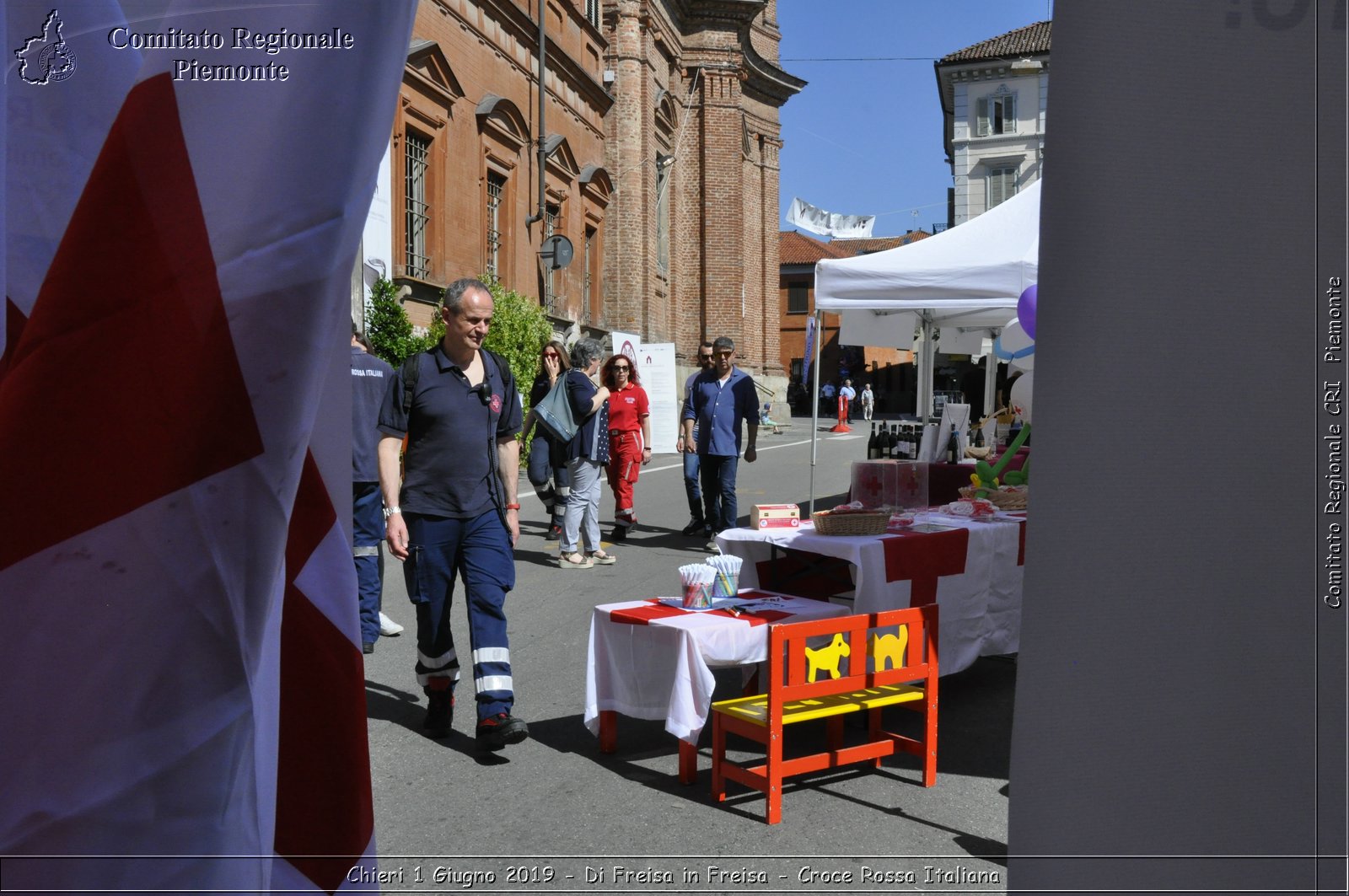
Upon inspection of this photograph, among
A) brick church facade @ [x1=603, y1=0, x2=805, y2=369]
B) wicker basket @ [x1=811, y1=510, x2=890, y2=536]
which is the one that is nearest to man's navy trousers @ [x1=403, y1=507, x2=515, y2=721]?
wicker basket @ [x1=811, y1=510, x2=890, y2=536]

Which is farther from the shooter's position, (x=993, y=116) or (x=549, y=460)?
(x=993, y=116)

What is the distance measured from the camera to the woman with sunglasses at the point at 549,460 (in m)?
11.5

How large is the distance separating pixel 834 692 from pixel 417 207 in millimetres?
17236

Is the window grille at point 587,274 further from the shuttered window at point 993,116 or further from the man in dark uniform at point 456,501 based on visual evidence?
the shuttered window at point 993,116

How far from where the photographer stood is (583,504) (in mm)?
11055

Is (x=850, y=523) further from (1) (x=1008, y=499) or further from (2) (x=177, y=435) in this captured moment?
(2) (x=177, y=435)

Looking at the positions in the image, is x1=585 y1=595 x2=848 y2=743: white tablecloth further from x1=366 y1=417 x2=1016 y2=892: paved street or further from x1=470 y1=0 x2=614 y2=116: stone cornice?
x1=470 y1=0 x2=614 y2=116: stone cornice

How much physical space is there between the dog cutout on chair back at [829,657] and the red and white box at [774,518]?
4.57 feet

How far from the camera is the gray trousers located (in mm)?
11008

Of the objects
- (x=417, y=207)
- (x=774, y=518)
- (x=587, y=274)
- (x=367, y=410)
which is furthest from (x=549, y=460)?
(x=587, y=274)

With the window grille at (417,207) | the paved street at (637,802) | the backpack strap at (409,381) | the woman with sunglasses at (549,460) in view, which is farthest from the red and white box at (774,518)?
the window grille at (417,207)

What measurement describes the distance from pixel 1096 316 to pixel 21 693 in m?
1.01

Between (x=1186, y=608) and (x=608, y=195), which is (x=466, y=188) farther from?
(x=1186, y=608)

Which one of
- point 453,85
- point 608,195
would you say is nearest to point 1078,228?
point 453,85
